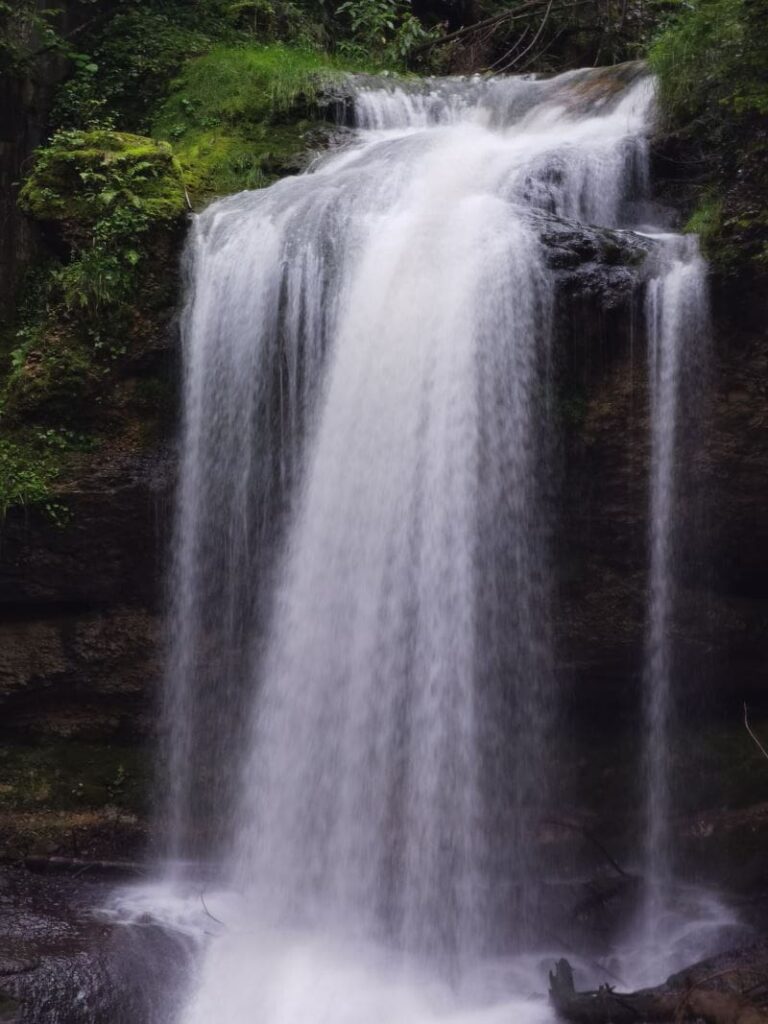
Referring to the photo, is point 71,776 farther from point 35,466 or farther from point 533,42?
point 533,42

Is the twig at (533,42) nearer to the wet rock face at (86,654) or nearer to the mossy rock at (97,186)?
the mossy rock at (97,186)

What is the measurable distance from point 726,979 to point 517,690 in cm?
198

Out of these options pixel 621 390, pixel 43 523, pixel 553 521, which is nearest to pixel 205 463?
pixel 43 523

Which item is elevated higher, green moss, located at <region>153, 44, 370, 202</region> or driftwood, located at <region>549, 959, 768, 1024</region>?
green moss, located at <region>153, 44, 370, 202</region>

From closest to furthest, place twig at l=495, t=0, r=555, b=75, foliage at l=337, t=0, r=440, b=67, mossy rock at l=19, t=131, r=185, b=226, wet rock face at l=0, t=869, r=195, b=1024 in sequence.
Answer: wet rock face at l=0, t=869, r=195, b=1024
mossy rock at l=19, t=131, r=185, b=226
twig at l=495, t=0, r=555, b=75
foliage at l=337, t=0, r=440, b=67

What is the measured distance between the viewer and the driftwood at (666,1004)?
4926 mm

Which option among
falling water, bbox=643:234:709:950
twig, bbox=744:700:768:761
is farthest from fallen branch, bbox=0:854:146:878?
twig, bbox=744:700:768:761

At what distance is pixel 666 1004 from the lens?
197 inches

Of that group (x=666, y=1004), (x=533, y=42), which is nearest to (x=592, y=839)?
(x=666, y=1004)

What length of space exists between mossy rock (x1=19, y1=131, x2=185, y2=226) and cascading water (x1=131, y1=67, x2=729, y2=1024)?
0.51 m

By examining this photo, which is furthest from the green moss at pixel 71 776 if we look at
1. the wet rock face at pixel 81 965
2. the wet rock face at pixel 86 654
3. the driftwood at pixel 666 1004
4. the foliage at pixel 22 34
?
the foliage at pixel 22 34

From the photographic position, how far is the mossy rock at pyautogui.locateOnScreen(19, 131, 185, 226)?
7266 mm

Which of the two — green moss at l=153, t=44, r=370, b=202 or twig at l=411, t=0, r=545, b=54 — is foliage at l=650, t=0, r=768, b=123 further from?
twig at l=411, t=0, r=545, b=54

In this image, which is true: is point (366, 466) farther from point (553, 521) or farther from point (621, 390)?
point (621, 390)
